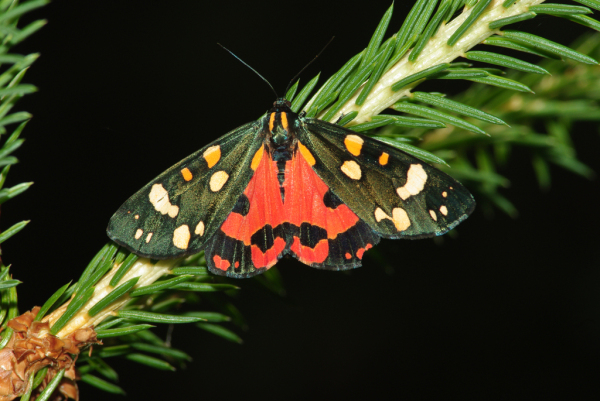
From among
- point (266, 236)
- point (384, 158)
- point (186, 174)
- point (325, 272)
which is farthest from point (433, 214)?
point (325, 272)

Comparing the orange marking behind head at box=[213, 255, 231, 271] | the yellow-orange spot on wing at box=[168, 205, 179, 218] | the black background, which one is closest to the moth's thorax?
the yellow-orange spot on wing at box=[168, 205, 179, 218]

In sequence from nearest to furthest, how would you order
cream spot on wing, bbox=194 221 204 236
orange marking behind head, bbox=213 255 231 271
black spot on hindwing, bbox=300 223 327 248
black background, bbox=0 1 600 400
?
orange marking behind head, bbox=213 255 231 271 < cream spot on wing, bbox=194 221 204 236 < black spot on hindwing, bbox=300 223 327 248 < black background, bbox=0 1 600 400

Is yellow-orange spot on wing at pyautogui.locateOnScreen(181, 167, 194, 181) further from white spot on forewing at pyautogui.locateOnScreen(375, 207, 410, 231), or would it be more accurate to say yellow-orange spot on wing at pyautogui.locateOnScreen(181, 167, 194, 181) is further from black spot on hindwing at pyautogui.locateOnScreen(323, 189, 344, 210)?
white spot on forewing at pyautogui.locateOnScreen(375, 207, 410, 231)

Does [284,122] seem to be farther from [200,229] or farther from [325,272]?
[325,272]

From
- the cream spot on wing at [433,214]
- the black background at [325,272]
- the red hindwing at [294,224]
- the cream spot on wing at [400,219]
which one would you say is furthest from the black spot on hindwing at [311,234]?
the black background at [325,272]

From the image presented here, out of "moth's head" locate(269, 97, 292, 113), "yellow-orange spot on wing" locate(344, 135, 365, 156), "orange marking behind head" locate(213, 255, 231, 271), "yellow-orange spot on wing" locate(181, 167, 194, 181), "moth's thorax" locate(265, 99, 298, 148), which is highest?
"moth's head" locate(269, 97, 292, 113)

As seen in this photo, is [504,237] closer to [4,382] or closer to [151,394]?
[151,394]

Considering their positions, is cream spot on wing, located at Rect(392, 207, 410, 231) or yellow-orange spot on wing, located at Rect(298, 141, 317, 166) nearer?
cream spot on wing, located at Rect(392, 207, 410, 231)
